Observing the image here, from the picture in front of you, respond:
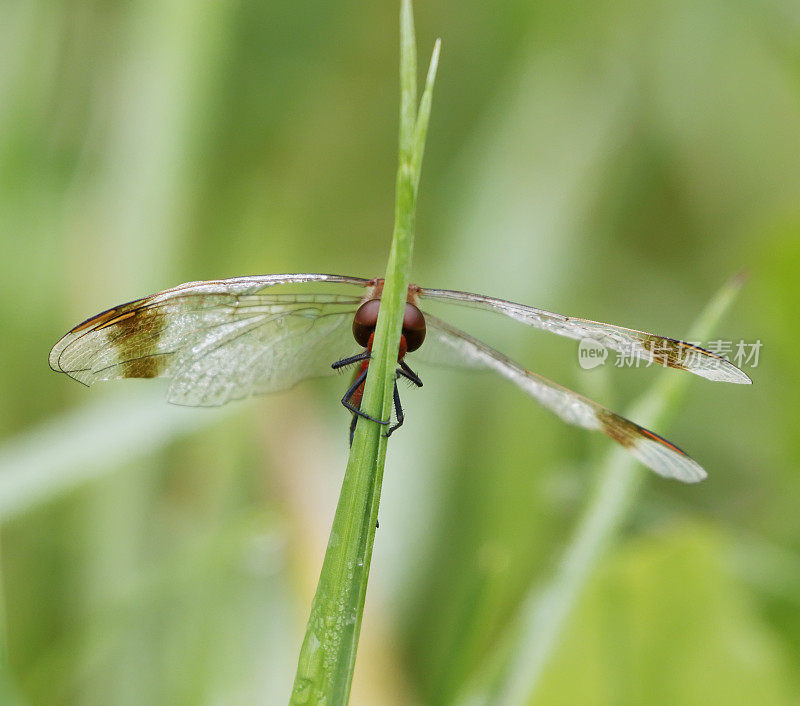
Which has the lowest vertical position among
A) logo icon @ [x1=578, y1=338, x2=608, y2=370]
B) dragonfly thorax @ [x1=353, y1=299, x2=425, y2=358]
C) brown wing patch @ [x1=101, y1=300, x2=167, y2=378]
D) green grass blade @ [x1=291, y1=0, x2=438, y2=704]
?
green grass blade @ [x1=291, y1=0, x2=438, y2=704]

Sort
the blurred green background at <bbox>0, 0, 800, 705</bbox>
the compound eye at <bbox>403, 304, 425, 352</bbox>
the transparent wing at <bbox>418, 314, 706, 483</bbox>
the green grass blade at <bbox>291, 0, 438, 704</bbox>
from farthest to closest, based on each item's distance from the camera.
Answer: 1. the blurred green background at <bbox>0, 0, 800, 705</bbox>
2. the compound eye at <bbox>403, 304, 425, 352</bbox>
3. the transparent wing at <bbox>418, 314, 706, 483</bbox>
4. the green grass blade at <bbox>291, 0, 438, 704</bbox>

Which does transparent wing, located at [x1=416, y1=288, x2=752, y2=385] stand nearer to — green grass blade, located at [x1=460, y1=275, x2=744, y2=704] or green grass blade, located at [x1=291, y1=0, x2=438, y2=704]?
green grass blade, located at [x1=460, y1=275, x2=744, y2=704]

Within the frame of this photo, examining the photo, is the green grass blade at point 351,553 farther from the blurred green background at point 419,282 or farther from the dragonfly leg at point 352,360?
the blurred green background at point 419,282

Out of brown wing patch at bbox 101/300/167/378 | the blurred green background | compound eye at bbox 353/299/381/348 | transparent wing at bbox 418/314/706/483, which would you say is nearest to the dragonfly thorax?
compound eye at bbox 353/299/381/348

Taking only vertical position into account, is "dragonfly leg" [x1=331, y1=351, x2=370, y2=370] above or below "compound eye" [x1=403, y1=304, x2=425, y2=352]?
below

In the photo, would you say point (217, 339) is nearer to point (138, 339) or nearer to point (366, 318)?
point (138, 339)

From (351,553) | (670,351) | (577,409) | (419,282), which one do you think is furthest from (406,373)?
(419,282)
